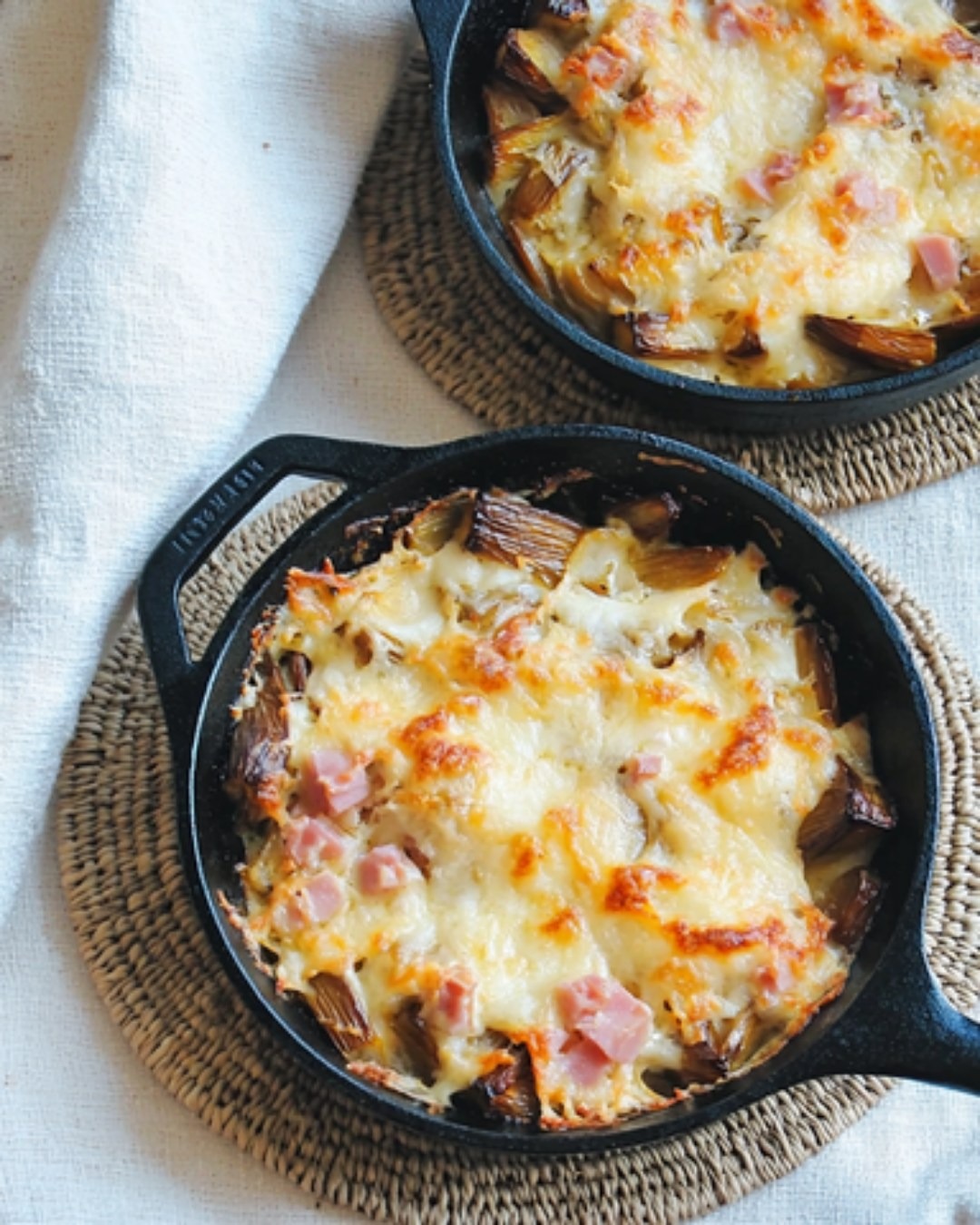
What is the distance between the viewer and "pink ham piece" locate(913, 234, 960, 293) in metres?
3.44

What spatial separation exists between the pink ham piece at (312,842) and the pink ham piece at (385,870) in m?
0.05

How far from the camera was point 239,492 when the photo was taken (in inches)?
125

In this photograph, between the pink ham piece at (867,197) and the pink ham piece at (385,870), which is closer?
the pink ham piece at (385,870)

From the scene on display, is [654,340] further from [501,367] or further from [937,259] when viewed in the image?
[937,259]

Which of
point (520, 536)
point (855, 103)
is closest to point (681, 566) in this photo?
point (520, 536)

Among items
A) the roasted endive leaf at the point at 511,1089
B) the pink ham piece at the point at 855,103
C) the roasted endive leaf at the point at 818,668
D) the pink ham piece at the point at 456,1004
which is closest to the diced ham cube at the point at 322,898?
the pink ham piece at the point at 456,1004

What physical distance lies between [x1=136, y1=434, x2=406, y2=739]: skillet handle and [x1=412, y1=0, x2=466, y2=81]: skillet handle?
0.79 m

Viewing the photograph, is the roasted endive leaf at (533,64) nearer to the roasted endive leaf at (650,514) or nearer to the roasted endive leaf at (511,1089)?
the roasted endive leaf at (650,514)

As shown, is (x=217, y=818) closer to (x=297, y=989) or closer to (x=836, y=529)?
(x=297, y=989)

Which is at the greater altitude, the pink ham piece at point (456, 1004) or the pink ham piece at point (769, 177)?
the pink ham piece at point (769, 177)

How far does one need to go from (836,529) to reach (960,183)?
2.29ft

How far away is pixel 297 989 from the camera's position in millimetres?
2998

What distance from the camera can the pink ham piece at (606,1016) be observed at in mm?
2920

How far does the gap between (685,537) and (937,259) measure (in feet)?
2.35
